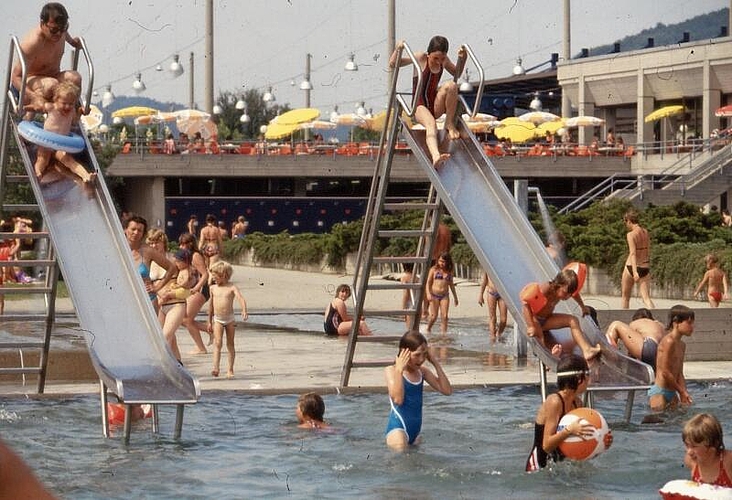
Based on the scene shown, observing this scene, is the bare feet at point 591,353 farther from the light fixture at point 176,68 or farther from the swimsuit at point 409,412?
the light fixture at point 176,68

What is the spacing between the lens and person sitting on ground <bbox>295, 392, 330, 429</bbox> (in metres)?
10.5

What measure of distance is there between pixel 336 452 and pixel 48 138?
4.04 meters

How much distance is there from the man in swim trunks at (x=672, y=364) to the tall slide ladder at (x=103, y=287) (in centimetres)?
415

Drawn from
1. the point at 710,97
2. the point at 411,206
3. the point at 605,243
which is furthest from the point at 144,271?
the point at 710,97

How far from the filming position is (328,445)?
10.6 metres

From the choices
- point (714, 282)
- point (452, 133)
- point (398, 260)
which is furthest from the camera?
point (714, 282)

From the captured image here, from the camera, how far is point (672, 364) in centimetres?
1153

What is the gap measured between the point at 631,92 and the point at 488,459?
5224cm

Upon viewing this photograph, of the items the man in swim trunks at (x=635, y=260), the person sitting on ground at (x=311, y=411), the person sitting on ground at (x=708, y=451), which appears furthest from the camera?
the man in swim trunks at (x=635, y=260)

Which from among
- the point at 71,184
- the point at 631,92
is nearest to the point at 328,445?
the point at 71,184

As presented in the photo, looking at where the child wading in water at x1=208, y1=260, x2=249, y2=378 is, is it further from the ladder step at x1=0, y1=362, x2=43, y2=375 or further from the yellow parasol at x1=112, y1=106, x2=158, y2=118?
the yellow parasol at x1=112, y1=106, x2=158, y2=118

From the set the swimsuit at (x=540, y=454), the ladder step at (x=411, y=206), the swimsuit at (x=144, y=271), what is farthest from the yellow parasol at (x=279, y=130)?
the swimsuit at (x=540, y=454)

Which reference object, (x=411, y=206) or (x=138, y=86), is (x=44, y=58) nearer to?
(x=411, y=206)

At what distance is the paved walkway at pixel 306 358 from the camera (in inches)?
537
